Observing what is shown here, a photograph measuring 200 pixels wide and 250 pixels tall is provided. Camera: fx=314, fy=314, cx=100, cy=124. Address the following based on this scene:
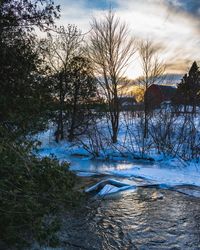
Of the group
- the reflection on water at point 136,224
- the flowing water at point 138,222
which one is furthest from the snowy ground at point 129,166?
the reflection on water at point 136,224

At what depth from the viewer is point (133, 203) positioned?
6992mm

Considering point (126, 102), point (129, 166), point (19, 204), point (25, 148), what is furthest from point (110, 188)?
point (126, 102)

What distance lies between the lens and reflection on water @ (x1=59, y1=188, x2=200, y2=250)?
486 cm

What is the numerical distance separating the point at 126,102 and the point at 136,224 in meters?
13.7

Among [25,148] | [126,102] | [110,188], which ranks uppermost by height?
[126,102]

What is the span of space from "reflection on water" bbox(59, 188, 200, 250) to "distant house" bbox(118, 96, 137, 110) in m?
11.0

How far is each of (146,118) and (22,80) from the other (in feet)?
31.5

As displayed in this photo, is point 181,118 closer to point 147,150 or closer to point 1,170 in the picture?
point 147,150

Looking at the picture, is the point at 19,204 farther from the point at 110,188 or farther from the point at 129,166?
the point at 129,166

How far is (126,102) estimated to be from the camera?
19.0 m

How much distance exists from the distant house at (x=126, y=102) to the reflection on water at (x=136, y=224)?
11.0 meters

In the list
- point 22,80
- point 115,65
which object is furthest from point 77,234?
point 115,65

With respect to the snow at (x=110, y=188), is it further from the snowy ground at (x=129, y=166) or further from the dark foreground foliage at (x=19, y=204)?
the dark foreground foliage at (x=19, y=204)

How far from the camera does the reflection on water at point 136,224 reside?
4859 mm
